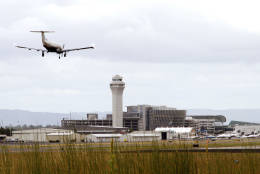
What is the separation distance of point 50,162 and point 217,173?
701cm

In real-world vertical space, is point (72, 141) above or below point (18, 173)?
above

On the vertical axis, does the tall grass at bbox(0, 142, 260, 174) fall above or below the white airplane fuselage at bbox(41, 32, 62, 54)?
below

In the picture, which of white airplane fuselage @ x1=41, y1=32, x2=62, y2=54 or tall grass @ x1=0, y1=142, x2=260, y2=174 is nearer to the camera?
tall grass @ x1=0, y1=142, x2=260, y2=174

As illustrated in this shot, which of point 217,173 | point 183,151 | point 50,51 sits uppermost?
point 50,51

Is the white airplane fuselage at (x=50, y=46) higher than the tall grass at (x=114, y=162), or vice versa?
the white airplane fuselage at (x=50, y=46)

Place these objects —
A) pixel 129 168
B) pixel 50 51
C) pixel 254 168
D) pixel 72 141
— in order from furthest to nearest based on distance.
A: pixel 50 51, pixel 254 168, pixel 72 141, pixel 129 168

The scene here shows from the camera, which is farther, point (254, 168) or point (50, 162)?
point (254, 168)

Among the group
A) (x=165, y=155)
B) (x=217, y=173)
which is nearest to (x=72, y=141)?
(x=165, y=155)

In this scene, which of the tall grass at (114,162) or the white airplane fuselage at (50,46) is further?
the white airplane fuselage at (50,46)

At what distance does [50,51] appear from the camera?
8444 centimetres

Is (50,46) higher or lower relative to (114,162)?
higher

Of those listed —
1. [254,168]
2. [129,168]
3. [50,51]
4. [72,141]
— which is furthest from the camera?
[50,51]

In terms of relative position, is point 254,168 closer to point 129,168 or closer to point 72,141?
point 129,168

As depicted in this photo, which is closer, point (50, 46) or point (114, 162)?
point (114, 162)
